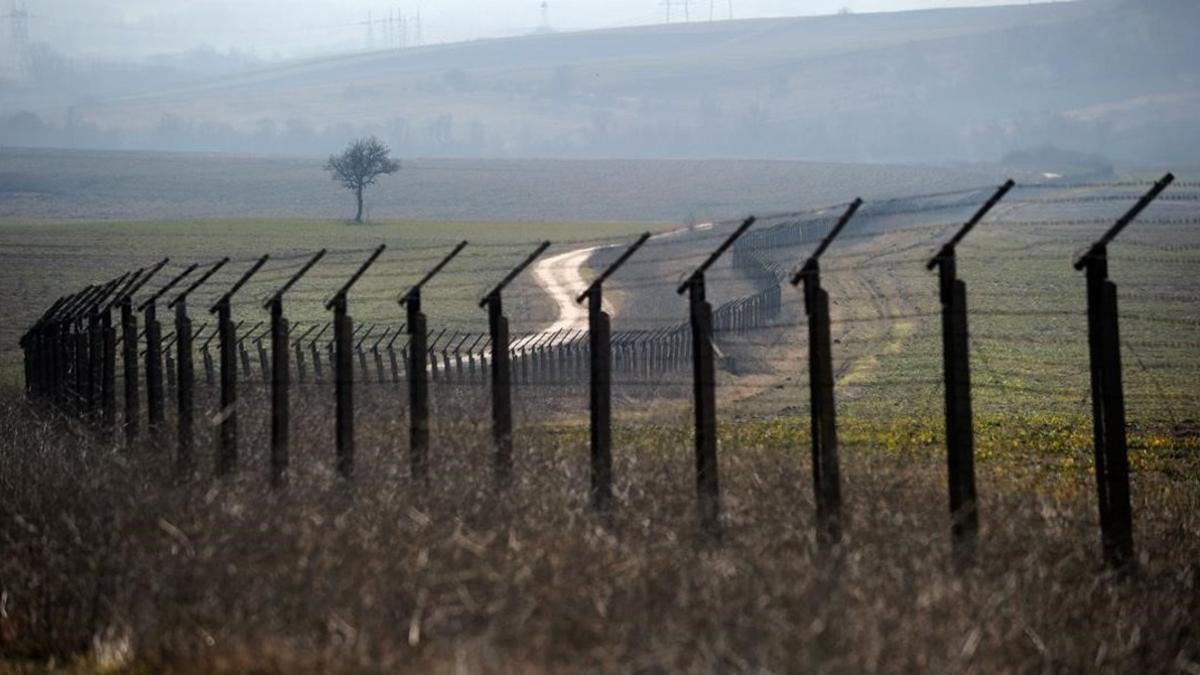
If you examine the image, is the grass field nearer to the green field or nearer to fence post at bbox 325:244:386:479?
fence post at bbox 325:244:386:479

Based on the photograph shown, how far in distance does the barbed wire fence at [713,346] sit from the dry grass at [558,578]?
1.60ft

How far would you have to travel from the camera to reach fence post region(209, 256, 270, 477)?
16.4 meters

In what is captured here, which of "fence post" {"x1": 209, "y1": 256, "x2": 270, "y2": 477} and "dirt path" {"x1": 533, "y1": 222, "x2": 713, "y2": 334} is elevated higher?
"fence post" {"x1": 209, "y1": 256, "x2": 270, "y2": 477}

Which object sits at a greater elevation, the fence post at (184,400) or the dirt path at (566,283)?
the fence post at (184,400)

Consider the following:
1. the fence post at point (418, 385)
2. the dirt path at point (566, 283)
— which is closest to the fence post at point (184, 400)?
the fence post at point (418, 385)

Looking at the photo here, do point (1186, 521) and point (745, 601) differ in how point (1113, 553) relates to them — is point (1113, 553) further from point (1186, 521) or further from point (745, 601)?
point (745, 601)

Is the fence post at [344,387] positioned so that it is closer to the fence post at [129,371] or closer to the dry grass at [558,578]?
the dry grass at [558,578]

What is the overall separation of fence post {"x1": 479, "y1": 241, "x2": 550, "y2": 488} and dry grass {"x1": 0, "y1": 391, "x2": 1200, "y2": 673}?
0.29 m

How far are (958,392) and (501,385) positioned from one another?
4.31 m

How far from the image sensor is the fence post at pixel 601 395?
1345cm

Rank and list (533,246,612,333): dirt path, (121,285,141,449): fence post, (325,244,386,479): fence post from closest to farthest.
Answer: (325,244,386,479): fence post → (121,285,141,449): fence post → (533,246,612,333): dirt path

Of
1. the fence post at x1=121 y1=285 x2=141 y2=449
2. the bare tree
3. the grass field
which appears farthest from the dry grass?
the bare tree

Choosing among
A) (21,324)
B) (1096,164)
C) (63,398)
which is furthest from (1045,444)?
(1096,164)

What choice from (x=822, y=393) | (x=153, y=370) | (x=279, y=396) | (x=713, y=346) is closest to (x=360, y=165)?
(x=153, y=370)
